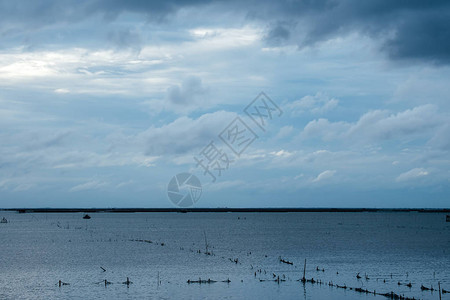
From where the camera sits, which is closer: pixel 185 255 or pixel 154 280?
pixel 154 280

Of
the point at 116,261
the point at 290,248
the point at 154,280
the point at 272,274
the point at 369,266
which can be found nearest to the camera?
the point at 154,280

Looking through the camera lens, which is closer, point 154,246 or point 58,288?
point 58,288

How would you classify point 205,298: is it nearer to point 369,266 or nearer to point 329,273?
point 329,273

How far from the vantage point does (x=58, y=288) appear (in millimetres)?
55000

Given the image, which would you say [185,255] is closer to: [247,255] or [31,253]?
[247,255]

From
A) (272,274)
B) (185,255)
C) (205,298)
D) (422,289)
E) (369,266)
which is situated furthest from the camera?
(185,255)

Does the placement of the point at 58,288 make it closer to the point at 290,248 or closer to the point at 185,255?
the point at 185,255

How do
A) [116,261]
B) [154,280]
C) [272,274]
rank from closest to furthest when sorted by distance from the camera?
[154,280], [272,274], [116,261]

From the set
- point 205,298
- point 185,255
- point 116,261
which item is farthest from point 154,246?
point 205,298

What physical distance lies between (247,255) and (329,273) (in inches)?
921

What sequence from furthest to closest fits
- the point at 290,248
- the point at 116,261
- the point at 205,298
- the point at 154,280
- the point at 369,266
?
the point at 290,248 < the point at 116,261 < the point at 369,266 < the point at 154,280 < the point at 205,298

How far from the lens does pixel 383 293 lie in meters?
51.2

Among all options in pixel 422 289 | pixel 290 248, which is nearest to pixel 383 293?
pixel 422 289

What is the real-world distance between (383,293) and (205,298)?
678 inches
